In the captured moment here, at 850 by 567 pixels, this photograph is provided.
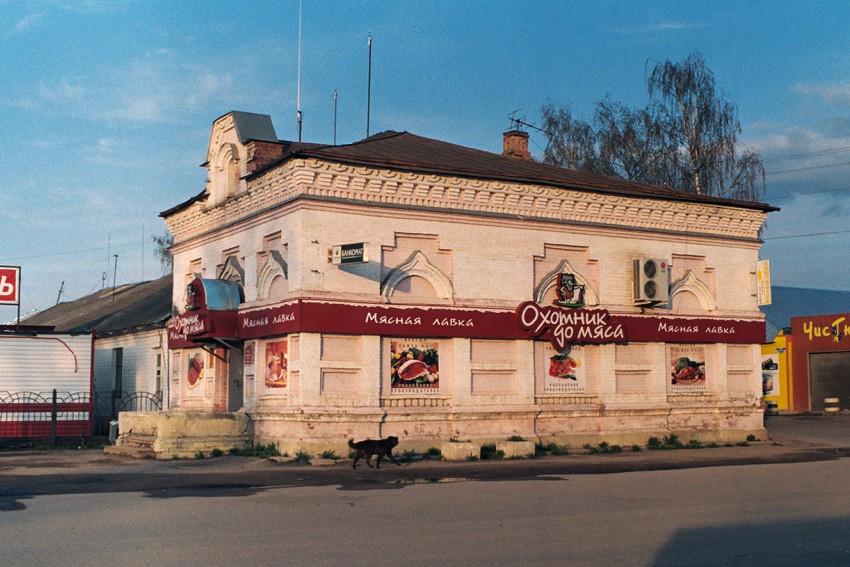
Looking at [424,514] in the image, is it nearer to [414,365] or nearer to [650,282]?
[414,365]

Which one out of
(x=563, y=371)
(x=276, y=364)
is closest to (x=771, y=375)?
(x=563, y=371)

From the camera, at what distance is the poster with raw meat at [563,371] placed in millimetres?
27617

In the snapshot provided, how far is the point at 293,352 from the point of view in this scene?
2430cm

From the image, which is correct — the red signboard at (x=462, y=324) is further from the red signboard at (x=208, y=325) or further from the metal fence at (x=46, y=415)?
the metal fence at (x=46, y=415)

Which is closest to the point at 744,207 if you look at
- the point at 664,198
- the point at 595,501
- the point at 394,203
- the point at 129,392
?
the point at 664,198

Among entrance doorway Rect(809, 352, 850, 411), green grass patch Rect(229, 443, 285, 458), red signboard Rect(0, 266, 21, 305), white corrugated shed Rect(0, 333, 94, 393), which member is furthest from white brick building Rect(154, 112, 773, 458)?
entrance doorway Rect(809, 352, 850, 411)

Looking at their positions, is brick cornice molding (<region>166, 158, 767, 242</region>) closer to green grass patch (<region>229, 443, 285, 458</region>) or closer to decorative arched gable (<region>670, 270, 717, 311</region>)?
decorative arched gable (<region>670, 270, 717, 311</region>)

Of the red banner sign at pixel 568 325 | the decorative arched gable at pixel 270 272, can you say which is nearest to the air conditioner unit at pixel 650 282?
the red banner sign at pixel 568 325

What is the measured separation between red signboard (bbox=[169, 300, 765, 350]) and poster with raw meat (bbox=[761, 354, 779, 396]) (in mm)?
23020

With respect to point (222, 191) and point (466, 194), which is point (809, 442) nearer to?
point (466, 194)

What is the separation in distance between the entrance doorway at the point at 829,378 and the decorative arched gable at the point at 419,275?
30431 millimetres

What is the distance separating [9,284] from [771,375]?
3723 cm

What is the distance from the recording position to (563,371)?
91.5 ft

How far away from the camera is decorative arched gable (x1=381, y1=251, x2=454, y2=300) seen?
83.2ft
